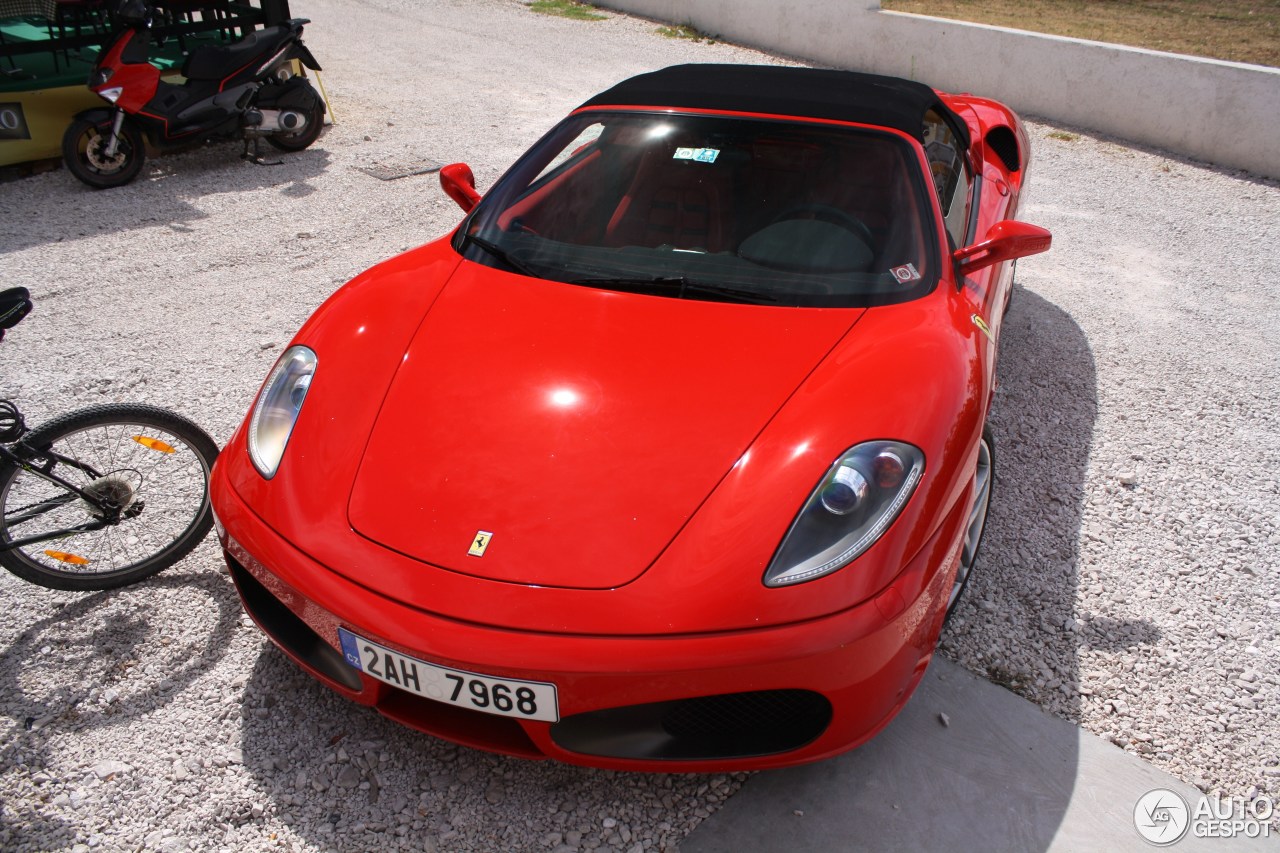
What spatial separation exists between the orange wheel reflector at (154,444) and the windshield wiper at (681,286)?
4.28 ft

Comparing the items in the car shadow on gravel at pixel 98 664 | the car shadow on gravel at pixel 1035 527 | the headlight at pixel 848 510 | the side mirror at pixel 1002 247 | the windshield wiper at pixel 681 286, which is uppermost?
the side mirror at pixel 1002 247

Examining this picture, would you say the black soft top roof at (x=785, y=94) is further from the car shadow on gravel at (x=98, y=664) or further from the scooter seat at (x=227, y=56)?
the scooter seat at (x=227, y=56)

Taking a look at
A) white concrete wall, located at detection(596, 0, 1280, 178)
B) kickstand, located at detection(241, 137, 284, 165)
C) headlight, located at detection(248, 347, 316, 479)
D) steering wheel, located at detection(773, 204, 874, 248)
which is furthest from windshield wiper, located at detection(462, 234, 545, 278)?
white concrete wall, located at detection(596, 0, 1280, 178)

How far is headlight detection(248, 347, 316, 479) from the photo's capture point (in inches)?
87.1

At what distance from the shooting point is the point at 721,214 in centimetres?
278

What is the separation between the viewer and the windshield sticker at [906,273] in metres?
2.54

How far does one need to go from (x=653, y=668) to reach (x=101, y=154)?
5.96 metres

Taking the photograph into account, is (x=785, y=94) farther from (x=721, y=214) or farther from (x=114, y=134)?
(x=114, y=134)

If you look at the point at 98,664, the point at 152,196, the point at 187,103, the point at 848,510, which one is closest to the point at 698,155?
the point at 848,510

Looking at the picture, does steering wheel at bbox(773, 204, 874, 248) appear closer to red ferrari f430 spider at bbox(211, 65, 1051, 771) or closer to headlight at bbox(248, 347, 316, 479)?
red ferrari f430 spider at bbox(211, 65, 1051, 771)

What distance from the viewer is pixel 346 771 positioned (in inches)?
84.4

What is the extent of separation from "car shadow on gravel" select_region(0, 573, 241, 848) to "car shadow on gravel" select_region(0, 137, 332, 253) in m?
2.97

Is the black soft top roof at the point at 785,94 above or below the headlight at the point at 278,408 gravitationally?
above

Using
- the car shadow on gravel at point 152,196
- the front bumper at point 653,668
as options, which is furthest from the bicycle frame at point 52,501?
the car shadow on gravel at point 152,196
